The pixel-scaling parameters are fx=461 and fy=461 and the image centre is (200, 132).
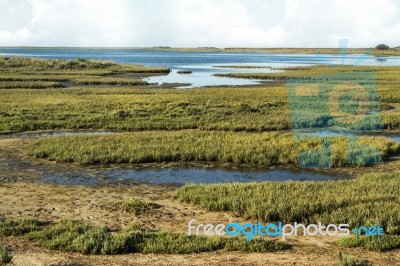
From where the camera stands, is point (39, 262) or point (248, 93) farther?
point (248, 93)

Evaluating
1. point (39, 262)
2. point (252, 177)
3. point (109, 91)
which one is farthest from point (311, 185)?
point (109, 91)

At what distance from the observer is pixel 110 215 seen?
1407 cm

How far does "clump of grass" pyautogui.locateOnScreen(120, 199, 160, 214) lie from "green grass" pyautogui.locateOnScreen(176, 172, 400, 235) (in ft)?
4.63

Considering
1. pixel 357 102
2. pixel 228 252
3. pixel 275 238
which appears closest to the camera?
pixel 228 252

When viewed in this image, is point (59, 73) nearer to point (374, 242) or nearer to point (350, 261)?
point (374, 242)

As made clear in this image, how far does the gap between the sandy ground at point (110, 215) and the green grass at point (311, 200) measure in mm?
600

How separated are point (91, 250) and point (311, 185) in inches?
349

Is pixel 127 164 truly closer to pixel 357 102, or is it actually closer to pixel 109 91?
pixel 357 102

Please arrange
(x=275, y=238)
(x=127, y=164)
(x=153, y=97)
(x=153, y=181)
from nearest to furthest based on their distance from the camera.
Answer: (x=275, y=238), (x=153, y=181), (x=127, y=164), (x=153, y=97)

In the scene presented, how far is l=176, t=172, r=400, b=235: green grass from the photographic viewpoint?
1286 cm

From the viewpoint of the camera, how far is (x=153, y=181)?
63.3 feet

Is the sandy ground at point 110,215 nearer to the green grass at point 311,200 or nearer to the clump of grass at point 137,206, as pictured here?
the clump of grass at point 137,206

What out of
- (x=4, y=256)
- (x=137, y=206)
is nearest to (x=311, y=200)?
(x=137, y=206)

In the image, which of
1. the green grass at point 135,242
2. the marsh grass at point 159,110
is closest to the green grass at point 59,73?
the marsh grass at point 159,110
